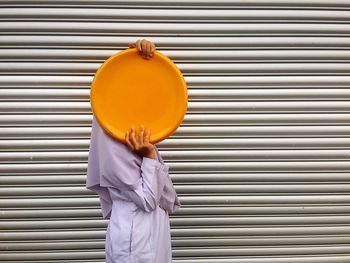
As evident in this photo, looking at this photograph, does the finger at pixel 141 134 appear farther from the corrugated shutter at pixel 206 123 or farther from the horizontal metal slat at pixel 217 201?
the horizontal metal slat at pixel 217 201

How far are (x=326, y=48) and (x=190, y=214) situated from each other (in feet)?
5.46

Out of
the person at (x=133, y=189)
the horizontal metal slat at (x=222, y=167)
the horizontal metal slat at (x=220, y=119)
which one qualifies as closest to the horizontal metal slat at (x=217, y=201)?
the horizontal metal slat at (x=222, y=167)

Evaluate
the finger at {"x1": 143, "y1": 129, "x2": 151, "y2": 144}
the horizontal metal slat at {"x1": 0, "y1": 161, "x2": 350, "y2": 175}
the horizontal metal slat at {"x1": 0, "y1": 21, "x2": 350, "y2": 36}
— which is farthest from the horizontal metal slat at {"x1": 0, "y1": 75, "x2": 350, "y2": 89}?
the finger at {"x1": 143, "y1": 129, "x2": 151, "y2": 144}

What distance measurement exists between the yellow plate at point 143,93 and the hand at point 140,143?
0.24ft

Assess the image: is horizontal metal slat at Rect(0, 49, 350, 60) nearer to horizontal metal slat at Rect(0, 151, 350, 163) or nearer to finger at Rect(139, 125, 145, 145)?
horizontal metal slat at Rect(0, 151, 350, 163)

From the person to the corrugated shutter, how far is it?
2.34ft

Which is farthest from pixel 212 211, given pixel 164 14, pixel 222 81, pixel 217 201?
pixel 164 14

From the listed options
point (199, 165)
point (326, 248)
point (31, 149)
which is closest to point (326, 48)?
point (199, 165)

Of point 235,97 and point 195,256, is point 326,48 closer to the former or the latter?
point 235,97

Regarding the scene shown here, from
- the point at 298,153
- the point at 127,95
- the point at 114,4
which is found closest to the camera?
the point at 127,95

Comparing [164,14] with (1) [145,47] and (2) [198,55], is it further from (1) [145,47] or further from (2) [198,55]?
(1) [145,47]

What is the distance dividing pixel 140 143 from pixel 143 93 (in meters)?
0.34

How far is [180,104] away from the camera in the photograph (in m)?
2.15

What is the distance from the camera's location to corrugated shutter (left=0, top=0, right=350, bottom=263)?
2.68 meters
